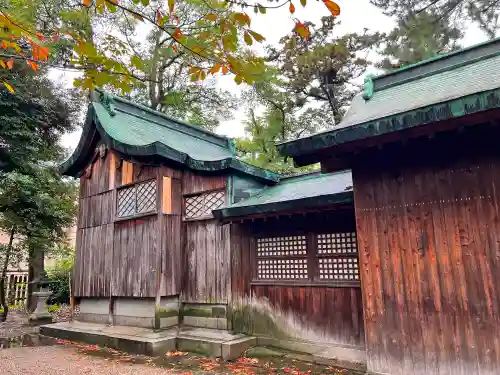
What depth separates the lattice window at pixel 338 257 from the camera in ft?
20.2

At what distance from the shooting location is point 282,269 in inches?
276

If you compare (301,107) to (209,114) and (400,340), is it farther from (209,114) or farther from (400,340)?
(400,340)

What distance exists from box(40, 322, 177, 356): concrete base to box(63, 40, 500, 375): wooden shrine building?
331 millimetres

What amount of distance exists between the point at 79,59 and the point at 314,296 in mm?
5182

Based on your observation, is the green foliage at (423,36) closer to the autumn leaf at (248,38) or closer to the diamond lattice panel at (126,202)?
the diamond lattice panel at (126,202)

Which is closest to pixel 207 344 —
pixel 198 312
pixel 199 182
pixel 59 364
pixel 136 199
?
pixel 198 312

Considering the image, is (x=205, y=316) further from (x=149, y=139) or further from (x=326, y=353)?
(x=149, y=139)

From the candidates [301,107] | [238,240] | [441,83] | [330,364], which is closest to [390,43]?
[301,107]

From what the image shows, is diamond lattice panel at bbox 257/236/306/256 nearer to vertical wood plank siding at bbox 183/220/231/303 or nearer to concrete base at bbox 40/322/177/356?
vertical wood plank siding at bbox 183/220/231/303

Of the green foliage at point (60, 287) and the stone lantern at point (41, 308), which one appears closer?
the stone lantern at point (41, 308)

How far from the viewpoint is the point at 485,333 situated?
3959 mm

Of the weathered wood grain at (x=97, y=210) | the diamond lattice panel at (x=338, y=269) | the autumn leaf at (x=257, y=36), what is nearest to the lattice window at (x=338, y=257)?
the diamond lattice panel at (x=338, y=269)

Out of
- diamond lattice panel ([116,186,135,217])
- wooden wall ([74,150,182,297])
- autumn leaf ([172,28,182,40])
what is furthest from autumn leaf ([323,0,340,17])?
diamond lattice panel ([116,186,135,217])

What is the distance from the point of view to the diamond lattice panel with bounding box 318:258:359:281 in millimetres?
6141
